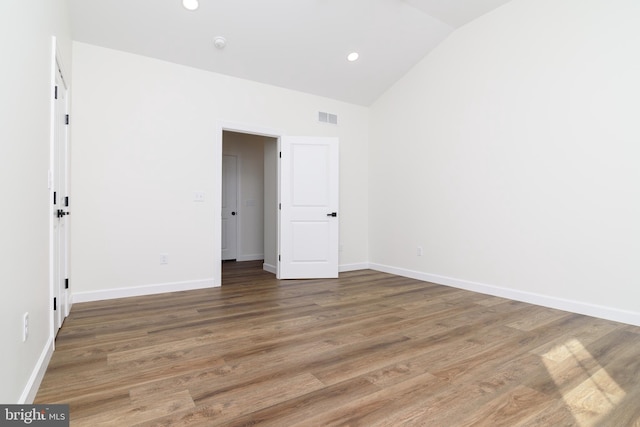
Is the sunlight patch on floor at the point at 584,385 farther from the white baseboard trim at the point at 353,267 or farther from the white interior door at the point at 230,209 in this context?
the white interior door at the point at 230,209

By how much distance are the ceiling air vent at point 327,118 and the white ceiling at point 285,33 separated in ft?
1.42

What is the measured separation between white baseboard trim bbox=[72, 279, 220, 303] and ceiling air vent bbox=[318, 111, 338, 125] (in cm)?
302

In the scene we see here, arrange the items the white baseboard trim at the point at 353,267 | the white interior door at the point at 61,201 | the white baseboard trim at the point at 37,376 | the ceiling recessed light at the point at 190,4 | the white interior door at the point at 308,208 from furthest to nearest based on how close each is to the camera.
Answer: the white baseboard trim at the point at 353,267, the white interior door at the point at 308,208, the ceiling recessed light at the point at 190,4, the white interior door at the point at 61,201, the white baseboard trim at the point at 37,376

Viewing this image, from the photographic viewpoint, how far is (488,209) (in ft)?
13.2

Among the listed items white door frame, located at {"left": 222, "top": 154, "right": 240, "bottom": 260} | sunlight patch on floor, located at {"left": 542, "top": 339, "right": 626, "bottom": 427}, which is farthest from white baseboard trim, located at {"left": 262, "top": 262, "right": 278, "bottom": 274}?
sunlight patch on floor, located at {"left": 542, "top": 339, "right": 626, "bottom": 427}

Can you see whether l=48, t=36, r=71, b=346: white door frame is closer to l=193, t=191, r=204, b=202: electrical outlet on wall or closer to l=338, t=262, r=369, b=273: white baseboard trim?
l=193, t=191, r=204, b=202: electrical outlet on wall

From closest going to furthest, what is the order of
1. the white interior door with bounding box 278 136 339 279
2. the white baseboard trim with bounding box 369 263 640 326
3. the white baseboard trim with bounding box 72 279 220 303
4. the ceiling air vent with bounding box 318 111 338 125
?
the white baseboard trim with bounding box 369 263 640 326 < the white baseboard trim with bounding box 72 279 220 303 < the white interior door with bounding box 278 136 339 279 < the ceiling air vent with bounding box 318 111 338 125

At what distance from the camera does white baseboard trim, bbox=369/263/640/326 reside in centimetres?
297

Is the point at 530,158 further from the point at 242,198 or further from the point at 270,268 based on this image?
the point at 242,198

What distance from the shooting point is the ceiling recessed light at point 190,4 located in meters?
3.36

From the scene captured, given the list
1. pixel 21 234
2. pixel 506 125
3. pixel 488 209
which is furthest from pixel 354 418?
pixel 506 125

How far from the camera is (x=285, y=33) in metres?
4.00

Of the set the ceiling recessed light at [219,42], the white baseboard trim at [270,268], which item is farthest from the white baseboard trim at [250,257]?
the ceiling recessed light at [219,42]

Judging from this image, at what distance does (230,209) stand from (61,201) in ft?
13.2
